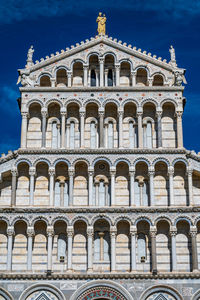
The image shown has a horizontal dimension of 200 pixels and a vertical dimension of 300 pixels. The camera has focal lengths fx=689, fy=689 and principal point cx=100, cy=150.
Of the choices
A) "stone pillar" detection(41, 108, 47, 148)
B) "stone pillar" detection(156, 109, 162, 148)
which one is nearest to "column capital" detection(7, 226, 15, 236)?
"stone pillar" detection(41, 108, 47, 148)

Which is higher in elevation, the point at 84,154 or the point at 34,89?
the point at 34,89

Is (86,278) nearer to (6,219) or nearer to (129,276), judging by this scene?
(129,276)

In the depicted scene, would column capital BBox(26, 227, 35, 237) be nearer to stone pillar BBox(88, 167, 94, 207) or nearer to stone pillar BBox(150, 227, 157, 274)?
stone pillar BBox(88, 167, 94, 207)

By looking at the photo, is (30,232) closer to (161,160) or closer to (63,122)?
(63,122)

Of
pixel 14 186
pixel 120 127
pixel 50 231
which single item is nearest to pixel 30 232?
pixel 50 231

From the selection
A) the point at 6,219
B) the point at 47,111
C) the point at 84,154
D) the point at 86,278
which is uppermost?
the point at 47,111

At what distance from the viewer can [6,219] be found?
25.1m

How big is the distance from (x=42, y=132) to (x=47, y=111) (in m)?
0.94

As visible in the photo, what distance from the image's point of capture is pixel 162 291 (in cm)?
2422

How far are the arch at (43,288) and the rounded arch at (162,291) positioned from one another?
9.41ft

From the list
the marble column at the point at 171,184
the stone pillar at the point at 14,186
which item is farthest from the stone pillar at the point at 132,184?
the stone pillar at the point at 14,186

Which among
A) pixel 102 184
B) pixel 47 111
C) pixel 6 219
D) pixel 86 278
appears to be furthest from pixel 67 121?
pixel 86 278

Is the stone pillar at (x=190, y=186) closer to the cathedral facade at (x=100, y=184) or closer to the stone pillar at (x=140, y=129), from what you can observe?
the cathedral facade at (x=100, y=184)

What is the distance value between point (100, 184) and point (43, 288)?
453 cm
